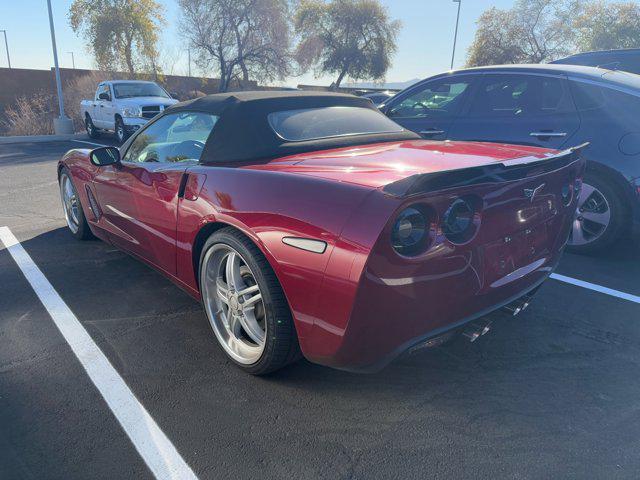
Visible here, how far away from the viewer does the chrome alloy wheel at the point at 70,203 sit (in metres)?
4.75

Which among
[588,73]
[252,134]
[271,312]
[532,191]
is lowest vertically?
[271,312]

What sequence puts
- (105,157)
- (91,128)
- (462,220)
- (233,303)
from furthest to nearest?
(91,128)
(105,157)
(233,303)
(462,220)

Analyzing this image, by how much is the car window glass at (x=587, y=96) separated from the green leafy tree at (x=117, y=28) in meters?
28.0

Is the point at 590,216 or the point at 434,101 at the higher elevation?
the point at 434,101

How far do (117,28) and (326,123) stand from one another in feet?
96.0

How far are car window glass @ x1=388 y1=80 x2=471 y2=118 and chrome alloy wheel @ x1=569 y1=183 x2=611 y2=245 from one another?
1488 millimetres

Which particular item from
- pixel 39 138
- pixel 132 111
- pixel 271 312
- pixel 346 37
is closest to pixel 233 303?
pixel 271 312

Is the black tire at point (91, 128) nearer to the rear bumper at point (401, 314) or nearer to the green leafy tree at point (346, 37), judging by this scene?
the rear bumper at point (401, 314)

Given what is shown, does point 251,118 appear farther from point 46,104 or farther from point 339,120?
point 46,104

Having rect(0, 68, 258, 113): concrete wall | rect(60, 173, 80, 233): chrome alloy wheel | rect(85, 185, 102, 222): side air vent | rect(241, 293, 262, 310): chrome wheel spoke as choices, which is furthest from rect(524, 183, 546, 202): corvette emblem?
rect(0, 68, 258, 113): concrete wall

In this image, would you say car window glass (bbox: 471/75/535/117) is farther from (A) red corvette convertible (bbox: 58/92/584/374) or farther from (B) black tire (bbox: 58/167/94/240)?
(B) black tire (bbox: 58/167/94/240)

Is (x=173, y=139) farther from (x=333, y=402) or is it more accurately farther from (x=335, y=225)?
(x=333, y=402)

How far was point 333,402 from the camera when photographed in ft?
7.87

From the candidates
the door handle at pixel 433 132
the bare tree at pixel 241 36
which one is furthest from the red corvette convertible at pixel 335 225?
the bare tree at pixel 241 36
